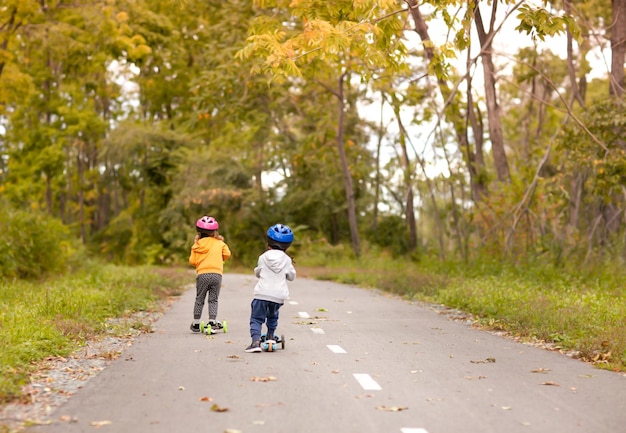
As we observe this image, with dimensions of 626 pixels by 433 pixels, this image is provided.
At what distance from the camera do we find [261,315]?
11.0 metres

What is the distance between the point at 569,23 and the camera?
14.3 metres

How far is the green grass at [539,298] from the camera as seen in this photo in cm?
1160

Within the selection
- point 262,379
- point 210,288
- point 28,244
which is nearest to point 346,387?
point 262,379

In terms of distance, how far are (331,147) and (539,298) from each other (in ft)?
89.9

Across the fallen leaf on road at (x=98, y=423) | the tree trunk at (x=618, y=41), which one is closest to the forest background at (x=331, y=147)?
the tree trunk at (x=618, y=41)

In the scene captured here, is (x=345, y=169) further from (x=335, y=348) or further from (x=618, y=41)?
(x=335, y=348)

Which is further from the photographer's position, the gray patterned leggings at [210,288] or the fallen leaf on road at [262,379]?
the gray patterned leggings at [210,288]

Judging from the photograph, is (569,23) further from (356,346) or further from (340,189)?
(340,189)

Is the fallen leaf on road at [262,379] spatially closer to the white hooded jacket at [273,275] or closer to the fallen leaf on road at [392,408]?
the fallen leaf on road at [392,408]

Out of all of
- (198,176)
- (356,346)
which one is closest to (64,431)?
(356,346)

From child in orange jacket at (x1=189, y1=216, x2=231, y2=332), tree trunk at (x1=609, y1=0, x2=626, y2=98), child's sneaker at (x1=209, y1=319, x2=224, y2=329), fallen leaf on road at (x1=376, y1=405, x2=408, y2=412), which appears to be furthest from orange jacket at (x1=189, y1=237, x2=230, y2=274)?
tree trunk at (x1=609, y1=0, x2=626, y2=98)

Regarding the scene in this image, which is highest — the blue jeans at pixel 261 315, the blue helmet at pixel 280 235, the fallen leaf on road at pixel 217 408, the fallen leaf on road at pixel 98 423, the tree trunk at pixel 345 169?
the tree trunk at pixel 345 169

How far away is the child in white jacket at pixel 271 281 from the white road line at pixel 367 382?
2225 mm

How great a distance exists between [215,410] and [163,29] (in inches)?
1328
